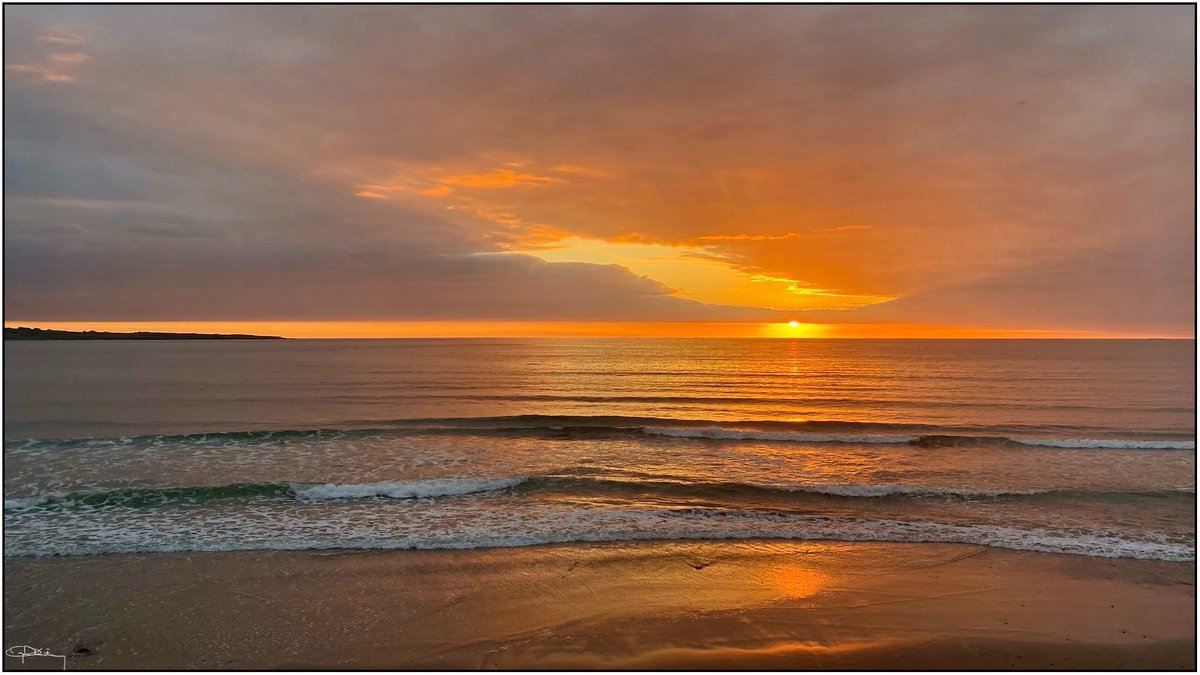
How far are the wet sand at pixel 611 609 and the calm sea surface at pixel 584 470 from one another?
1.17 meters

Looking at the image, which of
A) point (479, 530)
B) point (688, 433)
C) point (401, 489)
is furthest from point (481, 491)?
point (688, 433)

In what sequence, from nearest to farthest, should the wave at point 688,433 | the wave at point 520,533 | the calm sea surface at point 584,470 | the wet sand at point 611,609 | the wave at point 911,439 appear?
the wet sand at point 611,609 → the wave at point 520,533 → the calm sea surface at point 584,470 → the wave at point 688,433 → the wave at point 911,439

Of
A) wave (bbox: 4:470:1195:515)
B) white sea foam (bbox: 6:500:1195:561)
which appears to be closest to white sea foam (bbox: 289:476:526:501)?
wave (bbox: 4:470:1195:515)

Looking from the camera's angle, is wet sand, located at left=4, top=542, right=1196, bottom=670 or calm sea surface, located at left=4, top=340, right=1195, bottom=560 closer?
wet sand, located at left=4, top=542, right=1196, bottom=670

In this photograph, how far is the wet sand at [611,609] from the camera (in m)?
8.31

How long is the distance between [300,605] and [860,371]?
6792 centimetres

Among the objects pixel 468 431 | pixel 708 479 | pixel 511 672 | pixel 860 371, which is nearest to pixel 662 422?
pixel 468 431

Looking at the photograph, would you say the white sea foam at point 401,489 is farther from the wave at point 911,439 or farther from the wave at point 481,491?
the wave at point 911,439

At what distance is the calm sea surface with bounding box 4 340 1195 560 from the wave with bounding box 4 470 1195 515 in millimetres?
89

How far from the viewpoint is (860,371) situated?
69500 mm

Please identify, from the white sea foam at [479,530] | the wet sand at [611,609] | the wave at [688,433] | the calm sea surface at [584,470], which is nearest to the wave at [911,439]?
the wave at [688,433]

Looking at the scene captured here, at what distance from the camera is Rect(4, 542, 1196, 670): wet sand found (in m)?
8.31

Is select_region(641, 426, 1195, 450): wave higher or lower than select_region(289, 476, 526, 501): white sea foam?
higher

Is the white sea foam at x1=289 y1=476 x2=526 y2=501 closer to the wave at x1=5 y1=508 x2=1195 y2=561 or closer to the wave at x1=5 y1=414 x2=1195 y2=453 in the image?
the wave at x1=5 y1=508 x2=1195 y2=561
